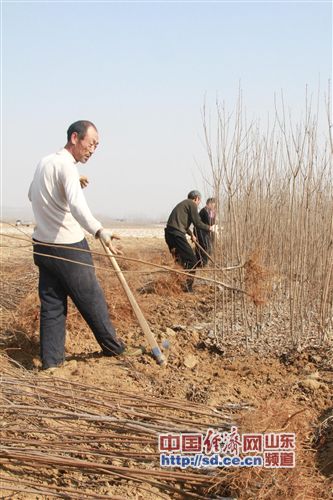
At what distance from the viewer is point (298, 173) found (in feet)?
12.5

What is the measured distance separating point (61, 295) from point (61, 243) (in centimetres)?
33

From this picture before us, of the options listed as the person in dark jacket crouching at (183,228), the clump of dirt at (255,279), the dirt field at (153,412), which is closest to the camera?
the dirt field at (153,412)

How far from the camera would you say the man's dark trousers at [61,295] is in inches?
123

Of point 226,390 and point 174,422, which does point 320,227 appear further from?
point 174,422

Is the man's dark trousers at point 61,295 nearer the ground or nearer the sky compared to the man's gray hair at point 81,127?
nearer the ground

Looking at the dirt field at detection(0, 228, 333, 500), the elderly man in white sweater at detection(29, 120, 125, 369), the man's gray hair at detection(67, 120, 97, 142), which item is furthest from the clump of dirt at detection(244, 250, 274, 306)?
the man's gray hair at detection(67, 120, 97, 142)

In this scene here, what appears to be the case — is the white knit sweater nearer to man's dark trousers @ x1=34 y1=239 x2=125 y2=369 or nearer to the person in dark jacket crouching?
man's dark trousers @ x1=34 y1=239 x2=125 y2=369

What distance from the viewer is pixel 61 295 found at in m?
3.24

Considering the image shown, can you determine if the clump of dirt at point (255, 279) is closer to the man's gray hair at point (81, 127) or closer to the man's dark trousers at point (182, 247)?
the man's gray hair at point (81, 127)

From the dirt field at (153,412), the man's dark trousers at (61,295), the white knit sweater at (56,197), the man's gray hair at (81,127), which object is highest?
the man's gray hair at (81,127)

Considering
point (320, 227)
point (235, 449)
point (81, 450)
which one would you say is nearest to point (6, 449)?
point (81, 450)

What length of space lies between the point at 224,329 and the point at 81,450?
85.7 inches

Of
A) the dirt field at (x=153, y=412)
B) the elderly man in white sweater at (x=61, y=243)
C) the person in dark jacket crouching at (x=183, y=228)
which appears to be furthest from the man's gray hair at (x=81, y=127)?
the person in dark jacket crouching at (x=183, y=228)

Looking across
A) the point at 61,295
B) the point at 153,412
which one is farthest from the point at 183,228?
the point at 153,412
